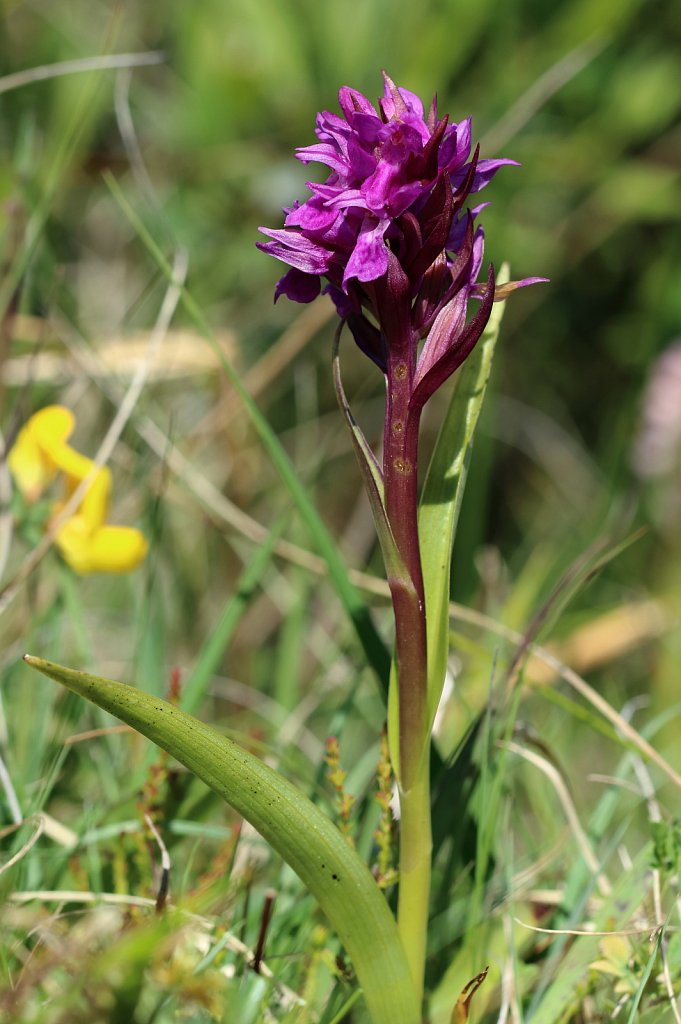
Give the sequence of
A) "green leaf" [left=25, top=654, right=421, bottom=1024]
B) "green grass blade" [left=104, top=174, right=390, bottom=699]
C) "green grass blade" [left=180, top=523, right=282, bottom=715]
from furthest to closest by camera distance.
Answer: "green grass blade" [left=180, top=523, right=282, bottom=715], "green grass blade" [left=104, top=174, right=390, bottom=699], "green leaf" [left=25, top=654, right=421, bottom=1024]

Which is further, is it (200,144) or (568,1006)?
(200,144)

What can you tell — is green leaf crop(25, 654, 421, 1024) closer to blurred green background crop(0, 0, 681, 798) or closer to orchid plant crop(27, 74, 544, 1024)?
orchid plant crop(27, 74, 544, 1024)

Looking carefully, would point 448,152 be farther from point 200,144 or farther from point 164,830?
point 200,144

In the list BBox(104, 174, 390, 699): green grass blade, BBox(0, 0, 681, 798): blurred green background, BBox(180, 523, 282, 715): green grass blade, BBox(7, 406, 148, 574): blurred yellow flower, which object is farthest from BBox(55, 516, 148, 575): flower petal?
BBox(0, 0, 681, 798): blurred green background

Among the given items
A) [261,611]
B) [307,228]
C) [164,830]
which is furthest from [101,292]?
[307,228]

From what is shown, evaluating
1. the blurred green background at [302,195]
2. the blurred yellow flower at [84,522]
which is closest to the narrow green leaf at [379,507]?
the blurred yellow flower at [84,522]

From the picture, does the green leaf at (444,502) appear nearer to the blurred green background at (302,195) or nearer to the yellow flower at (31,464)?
the yellow flower at (31,464)

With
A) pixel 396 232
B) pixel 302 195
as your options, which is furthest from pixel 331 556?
pixel 302 195

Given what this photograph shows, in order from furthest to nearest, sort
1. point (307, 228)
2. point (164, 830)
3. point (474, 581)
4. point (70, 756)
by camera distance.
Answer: point (474, 581), point (70, 756), point (164, 830), point (307, 228)
